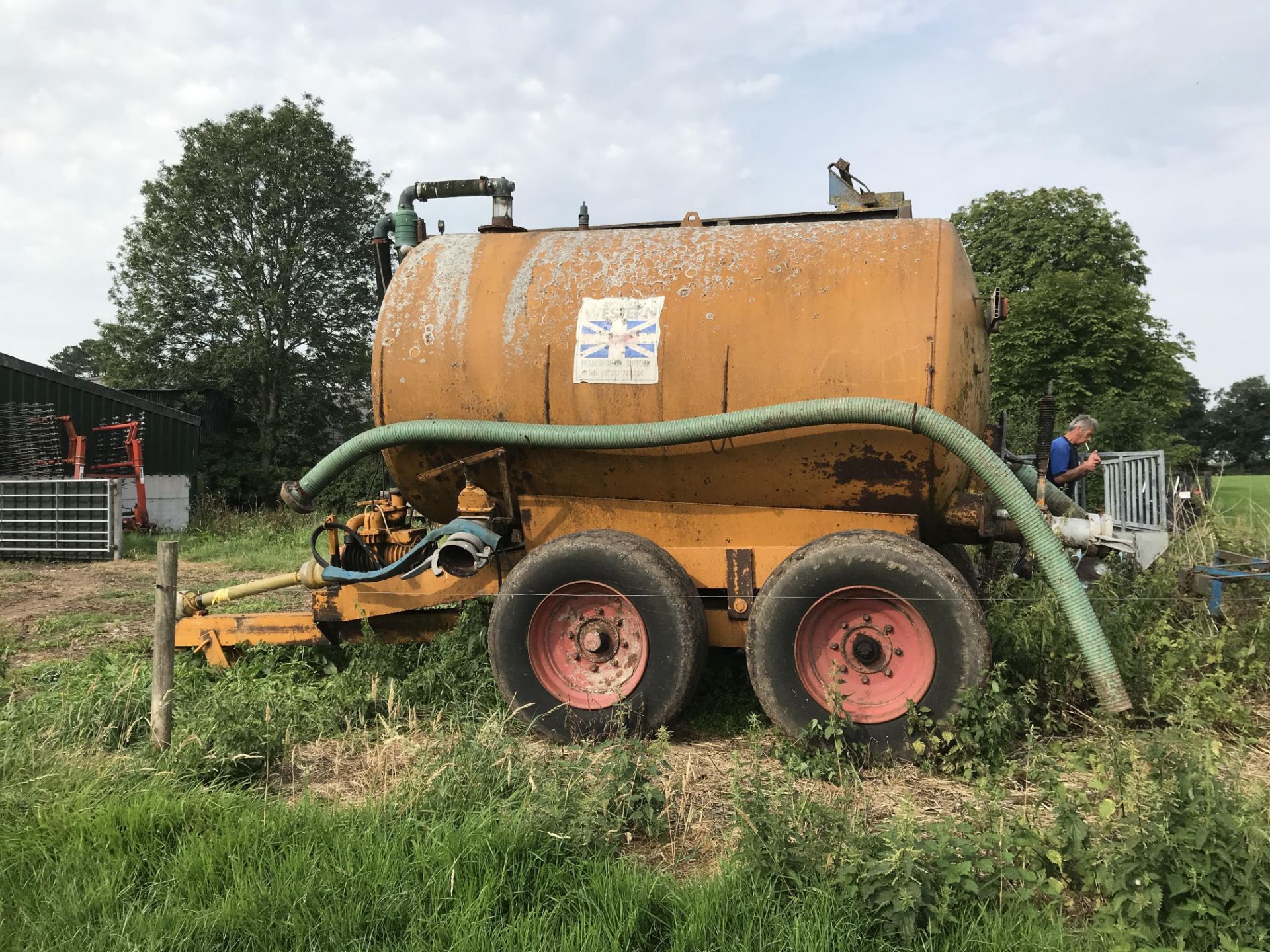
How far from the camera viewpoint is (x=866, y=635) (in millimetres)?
4301

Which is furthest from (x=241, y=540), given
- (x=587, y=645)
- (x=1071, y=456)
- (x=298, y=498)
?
(x=1071, y=456)

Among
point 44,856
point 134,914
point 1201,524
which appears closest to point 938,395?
point 134,914

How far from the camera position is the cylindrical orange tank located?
14.6ft

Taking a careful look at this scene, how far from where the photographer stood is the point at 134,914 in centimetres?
278

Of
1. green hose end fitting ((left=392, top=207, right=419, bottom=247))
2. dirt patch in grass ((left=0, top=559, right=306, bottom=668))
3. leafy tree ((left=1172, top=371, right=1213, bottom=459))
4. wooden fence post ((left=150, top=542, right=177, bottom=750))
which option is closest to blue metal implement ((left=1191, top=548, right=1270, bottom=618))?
green hose end fitting ((left=392, top=207, right=419, bottom=247))

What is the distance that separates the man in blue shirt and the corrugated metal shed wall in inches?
637

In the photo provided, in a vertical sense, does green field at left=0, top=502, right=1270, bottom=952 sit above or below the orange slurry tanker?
below

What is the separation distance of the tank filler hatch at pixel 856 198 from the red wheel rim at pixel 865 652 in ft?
8.23

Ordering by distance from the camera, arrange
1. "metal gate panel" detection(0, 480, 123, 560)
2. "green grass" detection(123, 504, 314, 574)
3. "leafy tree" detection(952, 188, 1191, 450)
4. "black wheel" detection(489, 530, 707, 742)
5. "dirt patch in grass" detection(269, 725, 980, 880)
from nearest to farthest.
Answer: "dirt patch in grass" detection(269, 725, 980, 880) < "black wheel" detection(489, 530, 707, 742) < "green grass" detection(123, 504, 314, 574) < "metal gate panel" detection(0, 480, 123, 560) < "leafy tree" detection(952, 188, 1191, 450)

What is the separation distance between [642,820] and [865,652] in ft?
5.07

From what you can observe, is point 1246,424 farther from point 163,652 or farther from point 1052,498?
point 163,652

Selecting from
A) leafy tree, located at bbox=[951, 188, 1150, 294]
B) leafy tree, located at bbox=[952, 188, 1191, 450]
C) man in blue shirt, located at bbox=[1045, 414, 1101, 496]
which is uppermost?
leafy tree, located at bbox=[951, 188, 1150, 294]

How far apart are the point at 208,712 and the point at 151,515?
52.5 feet

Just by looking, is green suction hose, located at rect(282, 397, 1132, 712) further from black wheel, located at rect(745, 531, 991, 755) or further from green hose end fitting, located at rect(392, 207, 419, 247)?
green hose end fitting, located at rect(392, 207, 419, 247)
